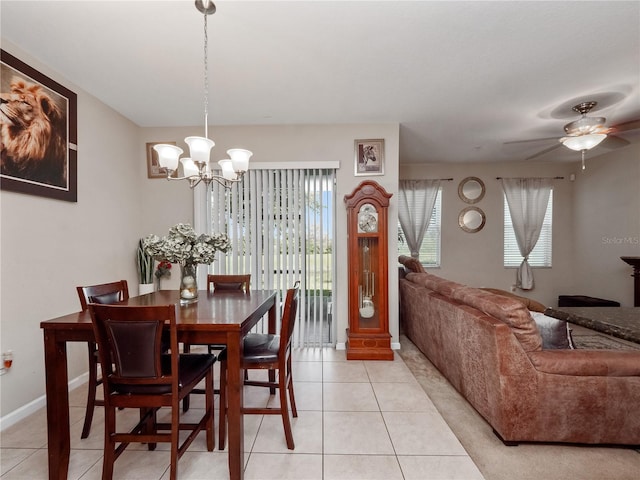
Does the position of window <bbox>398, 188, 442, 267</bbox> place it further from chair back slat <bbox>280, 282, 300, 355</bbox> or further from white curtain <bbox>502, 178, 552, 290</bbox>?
chair back slat <bbox>280, 282, 300, 355</bbox>

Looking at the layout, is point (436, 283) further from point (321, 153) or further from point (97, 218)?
point (97, 218)

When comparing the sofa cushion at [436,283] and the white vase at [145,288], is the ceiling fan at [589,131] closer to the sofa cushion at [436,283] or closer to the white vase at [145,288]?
the sofa cushion at [436,283]

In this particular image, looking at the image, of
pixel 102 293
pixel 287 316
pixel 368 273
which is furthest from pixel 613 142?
pixel 102 293

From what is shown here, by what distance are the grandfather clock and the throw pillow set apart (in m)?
1.44

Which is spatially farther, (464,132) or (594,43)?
(464,132)

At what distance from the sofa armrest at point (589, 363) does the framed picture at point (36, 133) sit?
3.68 meters

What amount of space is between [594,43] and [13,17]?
12.8 feet

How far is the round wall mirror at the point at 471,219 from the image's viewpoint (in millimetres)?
5336

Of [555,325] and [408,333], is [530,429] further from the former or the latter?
Result: [408,333]

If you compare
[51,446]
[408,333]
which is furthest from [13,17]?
[408,333]

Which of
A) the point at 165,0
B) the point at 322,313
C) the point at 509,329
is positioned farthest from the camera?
the point at 322,313

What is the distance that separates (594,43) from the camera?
211 centimetres

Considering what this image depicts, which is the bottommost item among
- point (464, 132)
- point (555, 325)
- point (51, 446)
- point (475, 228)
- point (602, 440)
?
point (602, 440)

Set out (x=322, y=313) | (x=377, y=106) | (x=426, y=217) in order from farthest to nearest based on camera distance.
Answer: (x=426, y=217) < (x=322, y=313) < (x=377, y=106)
